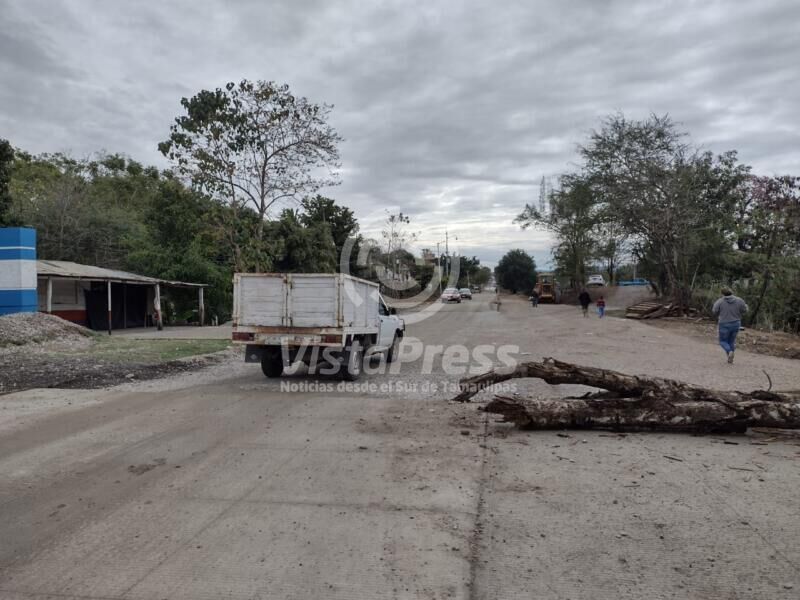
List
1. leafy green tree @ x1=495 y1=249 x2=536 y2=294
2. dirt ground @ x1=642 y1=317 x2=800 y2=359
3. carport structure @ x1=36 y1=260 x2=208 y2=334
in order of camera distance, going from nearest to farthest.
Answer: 1. dirt ground @ x1=642 y1=317 x2=800 y2=359
2. carport structure @ x1=36 y1=260 x2=208 y2=334
3. leafy green tree @ x1=495 y1=249 x2=536 y2=294

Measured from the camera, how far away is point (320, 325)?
1030 cm

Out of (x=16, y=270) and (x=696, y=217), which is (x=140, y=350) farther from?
(x=696, y=217)

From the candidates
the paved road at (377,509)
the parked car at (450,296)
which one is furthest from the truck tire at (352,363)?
the parked car at (450,296)

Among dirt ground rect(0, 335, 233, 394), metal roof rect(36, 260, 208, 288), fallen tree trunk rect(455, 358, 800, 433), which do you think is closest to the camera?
fallen tree trunk rect(455, 358, 800, 433)

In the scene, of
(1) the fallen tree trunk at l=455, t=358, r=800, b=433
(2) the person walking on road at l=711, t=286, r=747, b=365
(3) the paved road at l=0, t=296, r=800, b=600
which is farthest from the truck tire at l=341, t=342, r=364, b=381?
(2) the person walking on road at l=711, t=286, r=747, b=365

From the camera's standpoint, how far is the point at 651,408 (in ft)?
21.7

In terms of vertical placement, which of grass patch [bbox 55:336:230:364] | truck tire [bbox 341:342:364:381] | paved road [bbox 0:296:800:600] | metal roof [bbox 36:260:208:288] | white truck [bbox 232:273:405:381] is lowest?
grass patch [bbox 55:336:230:364]

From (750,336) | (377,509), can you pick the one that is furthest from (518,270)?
(377,509)

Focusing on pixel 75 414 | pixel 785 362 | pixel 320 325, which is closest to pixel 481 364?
pixel 320 325

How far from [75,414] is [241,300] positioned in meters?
3.50

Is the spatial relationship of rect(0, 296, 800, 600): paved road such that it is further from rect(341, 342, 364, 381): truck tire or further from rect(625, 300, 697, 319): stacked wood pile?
rect(625, 300, 697, 319): stacked wood pile

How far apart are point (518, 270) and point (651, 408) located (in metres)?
72.8

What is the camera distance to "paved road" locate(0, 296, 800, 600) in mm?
3303

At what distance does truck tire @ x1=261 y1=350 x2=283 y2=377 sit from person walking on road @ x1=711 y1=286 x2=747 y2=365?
9.91 metres
